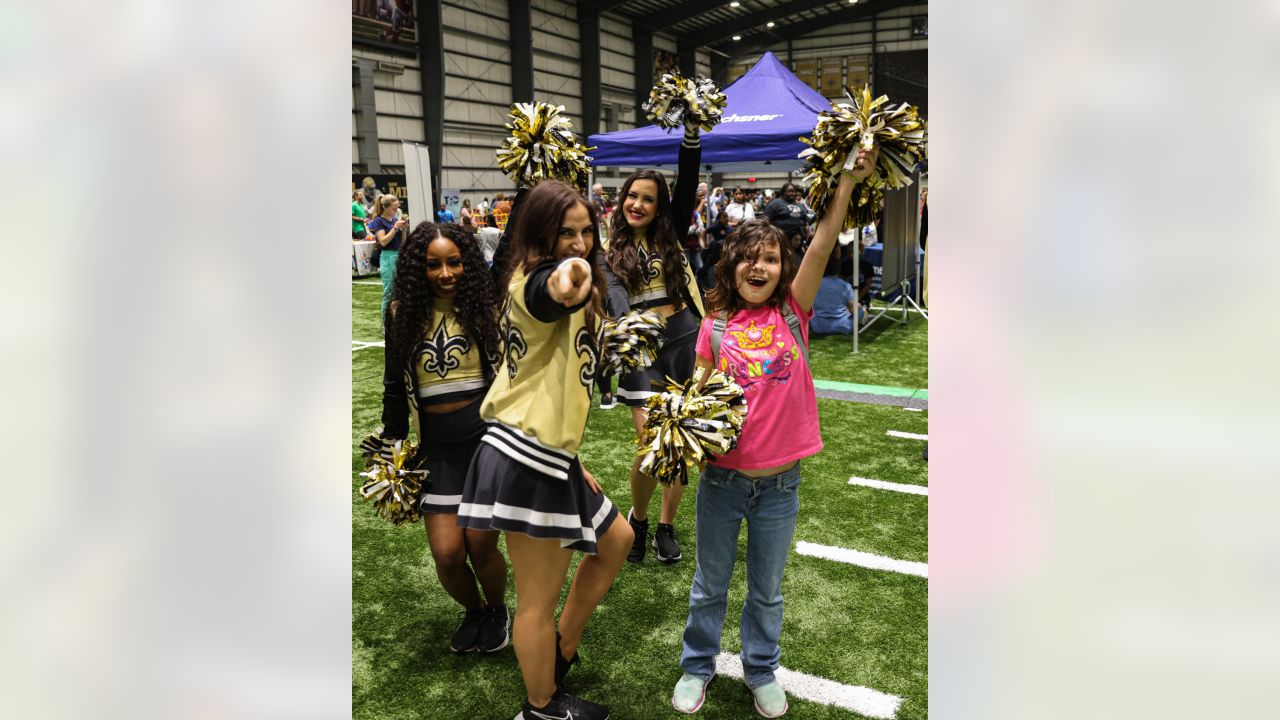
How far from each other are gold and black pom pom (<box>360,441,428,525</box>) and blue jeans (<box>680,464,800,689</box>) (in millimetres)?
957

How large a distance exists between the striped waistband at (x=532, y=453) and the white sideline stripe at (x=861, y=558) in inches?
78.1

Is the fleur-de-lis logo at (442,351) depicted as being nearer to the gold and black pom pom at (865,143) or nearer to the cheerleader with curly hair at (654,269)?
the cheerleader with curly hair at (654,269)

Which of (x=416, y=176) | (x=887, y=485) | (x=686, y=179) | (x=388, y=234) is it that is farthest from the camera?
(x=388, y=234)

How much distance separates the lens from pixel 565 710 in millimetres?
2447

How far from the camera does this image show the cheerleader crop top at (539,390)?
2.13m

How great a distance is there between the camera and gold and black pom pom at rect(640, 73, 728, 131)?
342 centimetres

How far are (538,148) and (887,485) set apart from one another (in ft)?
8.77

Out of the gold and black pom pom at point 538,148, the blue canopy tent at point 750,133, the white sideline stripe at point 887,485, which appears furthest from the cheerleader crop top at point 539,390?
the blue canopy tent at point 750,133

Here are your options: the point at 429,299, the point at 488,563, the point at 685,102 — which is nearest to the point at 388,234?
the point at 685,102

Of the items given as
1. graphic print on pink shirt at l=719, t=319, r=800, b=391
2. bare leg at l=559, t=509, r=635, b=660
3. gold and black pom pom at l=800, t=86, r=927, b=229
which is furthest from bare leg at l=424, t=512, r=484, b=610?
gold and black pom pom at l=800, t=86, r=927, b=229

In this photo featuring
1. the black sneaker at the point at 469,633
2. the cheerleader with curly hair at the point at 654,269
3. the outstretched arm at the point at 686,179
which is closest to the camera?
the black sneaker at the point at 469,633

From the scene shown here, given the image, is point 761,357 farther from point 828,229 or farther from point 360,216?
point 360,216
